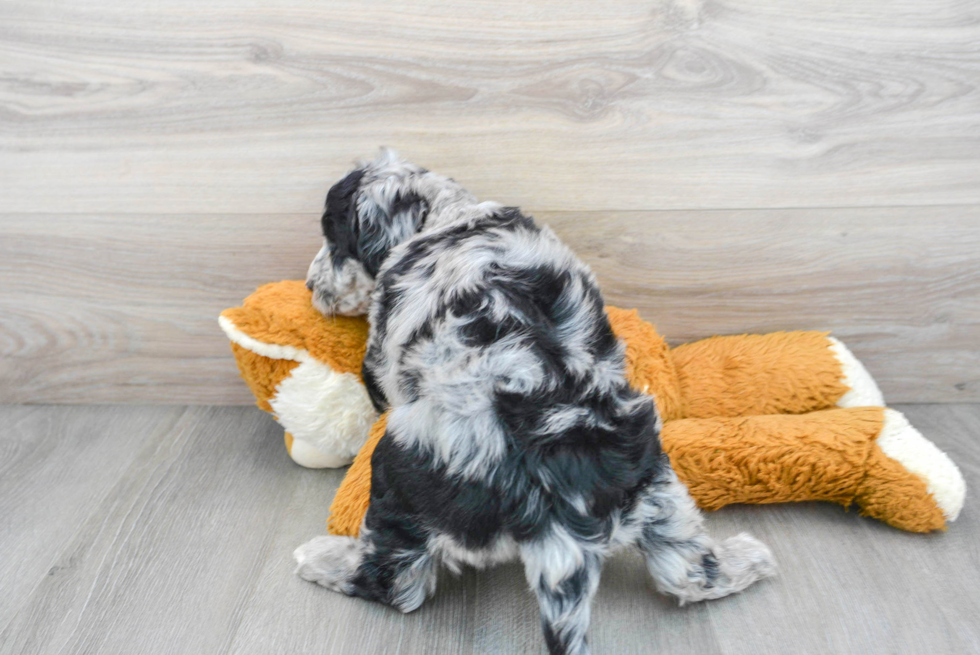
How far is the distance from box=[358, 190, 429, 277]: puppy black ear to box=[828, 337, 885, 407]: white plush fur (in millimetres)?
1281

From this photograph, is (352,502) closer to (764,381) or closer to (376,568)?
(376,568)

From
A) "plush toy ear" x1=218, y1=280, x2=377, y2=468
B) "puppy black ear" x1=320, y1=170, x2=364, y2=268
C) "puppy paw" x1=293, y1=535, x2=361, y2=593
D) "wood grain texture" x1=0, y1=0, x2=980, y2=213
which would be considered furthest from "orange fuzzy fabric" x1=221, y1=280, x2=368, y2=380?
"puppy paw" x1=293, y1=535, x2=361, y2=593

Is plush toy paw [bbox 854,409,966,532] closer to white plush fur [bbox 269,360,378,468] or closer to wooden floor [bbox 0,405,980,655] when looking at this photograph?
wooden floor [bbox 0,405,980,655]

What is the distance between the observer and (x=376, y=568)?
1.56 m

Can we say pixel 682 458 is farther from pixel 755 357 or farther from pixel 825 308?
pixel 825 308

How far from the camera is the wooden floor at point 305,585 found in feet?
5.01

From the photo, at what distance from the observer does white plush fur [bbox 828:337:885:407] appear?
2027 mm

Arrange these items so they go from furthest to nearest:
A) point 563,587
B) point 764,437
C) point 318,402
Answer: point 318,402, point 764,437, point 563,587

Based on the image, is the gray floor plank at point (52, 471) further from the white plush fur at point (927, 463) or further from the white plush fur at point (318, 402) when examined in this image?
the white plush fur at point (927, 463)

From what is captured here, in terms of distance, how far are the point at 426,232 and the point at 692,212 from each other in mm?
878

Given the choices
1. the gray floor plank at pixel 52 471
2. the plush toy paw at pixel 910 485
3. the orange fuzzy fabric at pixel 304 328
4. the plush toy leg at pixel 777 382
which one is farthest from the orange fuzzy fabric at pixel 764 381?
the gray floor plank at pixel 52 471

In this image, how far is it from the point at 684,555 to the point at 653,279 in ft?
3.12

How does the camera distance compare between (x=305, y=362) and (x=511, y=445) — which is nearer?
(x=511, y=445)

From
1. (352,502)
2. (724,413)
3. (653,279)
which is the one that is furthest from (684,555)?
(653,279)
